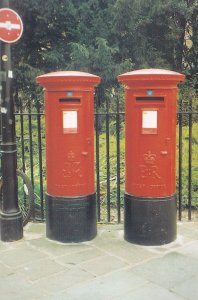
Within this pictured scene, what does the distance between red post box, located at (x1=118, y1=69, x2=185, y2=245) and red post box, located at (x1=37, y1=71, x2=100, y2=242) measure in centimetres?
42

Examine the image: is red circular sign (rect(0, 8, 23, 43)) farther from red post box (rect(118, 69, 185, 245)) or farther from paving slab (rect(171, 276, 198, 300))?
paving slab (rect(171, 276, 198, 300))

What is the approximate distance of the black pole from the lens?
15.2ft

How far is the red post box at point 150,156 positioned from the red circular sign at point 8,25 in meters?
1.23

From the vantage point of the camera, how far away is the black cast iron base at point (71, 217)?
470 centimetres

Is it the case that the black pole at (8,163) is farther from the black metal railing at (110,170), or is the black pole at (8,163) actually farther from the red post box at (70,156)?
the black metal railing at (110,170)

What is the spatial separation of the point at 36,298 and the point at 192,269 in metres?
1.47

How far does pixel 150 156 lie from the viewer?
4.55 meters

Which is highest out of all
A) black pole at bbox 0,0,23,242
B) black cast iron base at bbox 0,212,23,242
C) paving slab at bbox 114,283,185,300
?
black pole at bbox 0,0,23,242

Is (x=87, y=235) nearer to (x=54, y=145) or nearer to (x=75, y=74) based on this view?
(x=54, y=145)

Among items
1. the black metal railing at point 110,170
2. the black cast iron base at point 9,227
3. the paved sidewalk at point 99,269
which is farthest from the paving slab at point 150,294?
the black metal railing at point 110,170

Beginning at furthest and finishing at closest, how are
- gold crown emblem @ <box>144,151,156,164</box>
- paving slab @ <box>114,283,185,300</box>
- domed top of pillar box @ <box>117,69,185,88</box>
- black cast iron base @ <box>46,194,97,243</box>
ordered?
black cast iron base @ <box>46,194,97,243</box>
gold crown emblem @ <box>144,151,156,164</box>
domed top of pillar box @ <box>117,69,185,88</box>
paving slab @ <box>114,283,185,300</box>

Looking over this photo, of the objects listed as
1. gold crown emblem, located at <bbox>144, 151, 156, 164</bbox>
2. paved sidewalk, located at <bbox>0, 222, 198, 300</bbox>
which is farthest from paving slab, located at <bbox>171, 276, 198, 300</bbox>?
gold crown emblem, located at <bbox>144, 151, 156, 164</bbox>

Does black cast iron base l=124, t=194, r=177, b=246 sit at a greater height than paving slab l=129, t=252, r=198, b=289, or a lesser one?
greater

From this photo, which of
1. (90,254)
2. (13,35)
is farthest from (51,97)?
(90,254)
